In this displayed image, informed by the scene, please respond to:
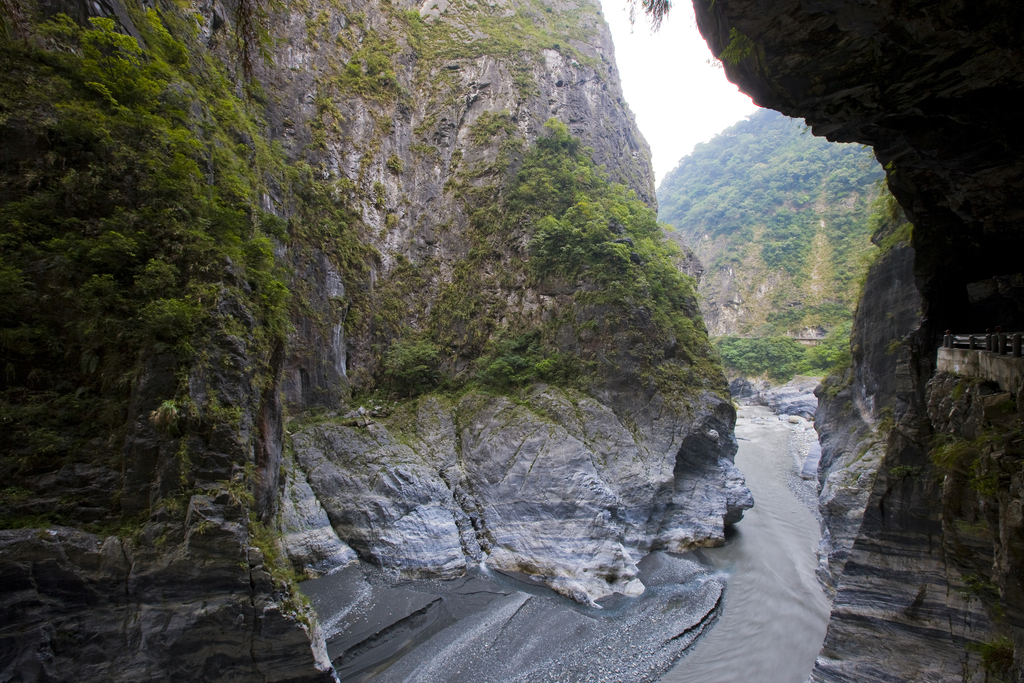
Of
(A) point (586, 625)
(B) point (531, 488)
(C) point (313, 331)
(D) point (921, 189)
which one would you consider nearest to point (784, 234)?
(D) point (921, 189)

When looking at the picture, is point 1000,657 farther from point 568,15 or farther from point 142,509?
point 568,15

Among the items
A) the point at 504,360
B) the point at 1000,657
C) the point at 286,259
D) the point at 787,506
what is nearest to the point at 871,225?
the point at 787,506

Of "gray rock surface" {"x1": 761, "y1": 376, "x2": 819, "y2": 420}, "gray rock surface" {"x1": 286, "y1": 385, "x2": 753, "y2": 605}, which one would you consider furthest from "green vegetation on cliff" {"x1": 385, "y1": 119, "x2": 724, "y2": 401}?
"gray rock surface" {"x1": 761, "y1": 376, "x2": 819, "y2": 420}

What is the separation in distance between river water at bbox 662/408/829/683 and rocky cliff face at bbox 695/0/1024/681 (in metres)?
2.45

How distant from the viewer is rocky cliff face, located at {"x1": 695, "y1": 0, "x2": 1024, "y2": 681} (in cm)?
537

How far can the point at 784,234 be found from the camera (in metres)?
49.8

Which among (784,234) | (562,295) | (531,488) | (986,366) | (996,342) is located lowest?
(531,488)

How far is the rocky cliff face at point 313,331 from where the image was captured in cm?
615

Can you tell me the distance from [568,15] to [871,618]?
36480 mm

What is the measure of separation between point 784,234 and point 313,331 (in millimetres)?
53070

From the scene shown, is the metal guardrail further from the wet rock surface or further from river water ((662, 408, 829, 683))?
the wet rock surface

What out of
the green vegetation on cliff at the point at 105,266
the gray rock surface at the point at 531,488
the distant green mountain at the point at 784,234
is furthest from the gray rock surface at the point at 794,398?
the green vegetation on cliff at the point at 105,266

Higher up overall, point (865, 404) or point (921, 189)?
point (921, 189)

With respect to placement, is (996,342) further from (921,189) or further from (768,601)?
(768,601)
